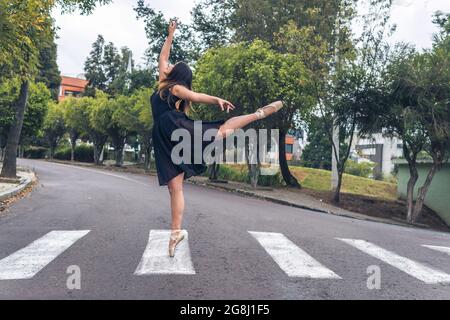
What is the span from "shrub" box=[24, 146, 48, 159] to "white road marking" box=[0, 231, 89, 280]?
5879 cm

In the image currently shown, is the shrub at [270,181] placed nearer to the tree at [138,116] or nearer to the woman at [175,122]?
the tree at [138,116]

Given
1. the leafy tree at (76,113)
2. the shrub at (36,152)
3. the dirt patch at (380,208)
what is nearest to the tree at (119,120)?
the leafy tree at (76,113)

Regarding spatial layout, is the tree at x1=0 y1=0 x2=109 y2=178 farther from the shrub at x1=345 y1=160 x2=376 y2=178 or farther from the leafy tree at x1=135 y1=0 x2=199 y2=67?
the shrub at x1=345 y1=160 x2=376 y2=178

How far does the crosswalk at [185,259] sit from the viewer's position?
4.35 metres

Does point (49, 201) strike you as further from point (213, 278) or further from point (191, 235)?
point (213, 278)

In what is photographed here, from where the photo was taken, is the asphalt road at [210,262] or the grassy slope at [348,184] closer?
the asphalt road at [210,262]

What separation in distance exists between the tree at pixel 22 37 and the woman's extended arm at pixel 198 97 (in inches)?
228

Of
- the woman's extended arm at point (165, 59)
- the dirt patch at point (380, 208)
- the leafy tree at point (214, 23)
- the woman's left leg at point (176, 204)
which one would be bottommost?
the dirt patch at point (380, 208)

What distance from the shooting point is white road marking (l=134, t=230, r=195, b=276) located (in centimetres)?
429

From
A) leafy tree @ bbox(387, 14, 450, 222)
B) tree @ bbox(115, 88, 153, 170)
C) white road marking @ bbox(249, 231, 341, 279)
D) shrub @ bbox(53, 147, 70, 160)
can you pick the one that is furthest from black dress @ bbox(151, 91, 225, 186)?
shrub @ bbox(53, 147, 70, 160)

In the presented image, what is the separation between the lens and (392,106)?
55.9 ft

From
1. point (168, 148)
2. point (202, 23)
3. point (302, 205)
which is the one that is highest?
point (202, 23)
